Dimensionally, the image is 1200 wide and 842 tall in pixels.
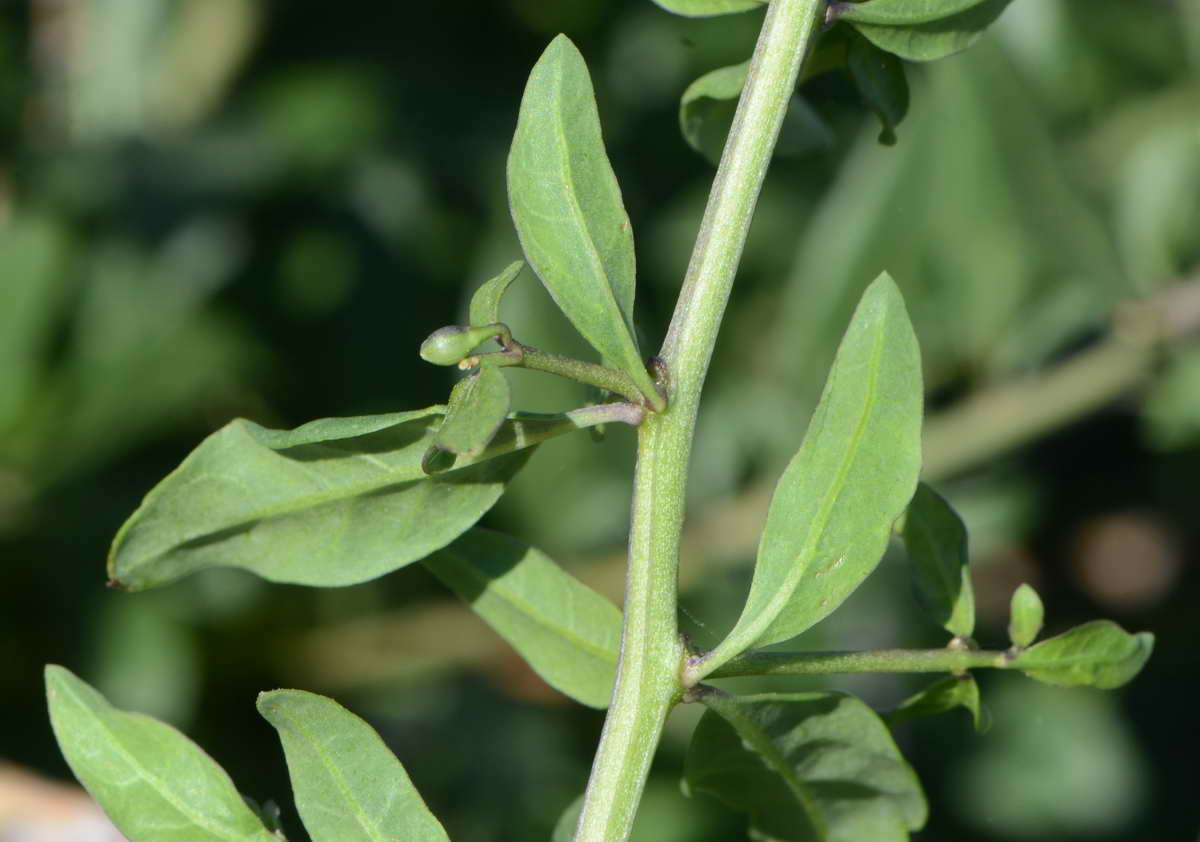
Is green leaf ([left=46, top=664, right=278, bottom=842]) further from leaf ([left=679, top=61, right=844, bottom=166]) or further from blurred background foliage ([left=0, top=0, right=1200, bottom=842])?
blurred background foliage ([left=0, top=0, right=1200, bottom=842])

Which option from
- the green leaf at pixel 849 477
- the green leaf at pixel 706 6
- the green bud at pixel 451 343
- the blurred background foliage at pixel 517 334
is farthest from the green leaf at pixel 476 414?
the blurred background foliage at pixel 517 334

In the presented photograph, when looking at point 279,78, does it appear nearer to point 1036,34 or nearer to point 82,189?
point 82,189

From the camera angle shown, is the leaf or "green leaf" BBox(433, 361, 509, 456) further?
the leaf

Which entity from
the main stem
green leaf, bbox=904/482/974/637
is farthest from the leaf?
green leaf, bbox=904/482/974/637

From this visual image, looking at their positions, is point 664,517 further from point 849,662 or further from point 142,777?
point 142,777

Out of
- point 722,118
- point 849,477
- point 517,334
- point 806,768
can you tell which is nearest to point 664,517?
point 849,477

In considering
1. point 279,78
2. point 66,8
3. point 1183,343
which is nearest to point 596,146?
point 1183,343

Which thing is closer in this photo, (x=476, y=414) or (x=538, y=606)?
(x=476, y=414)
